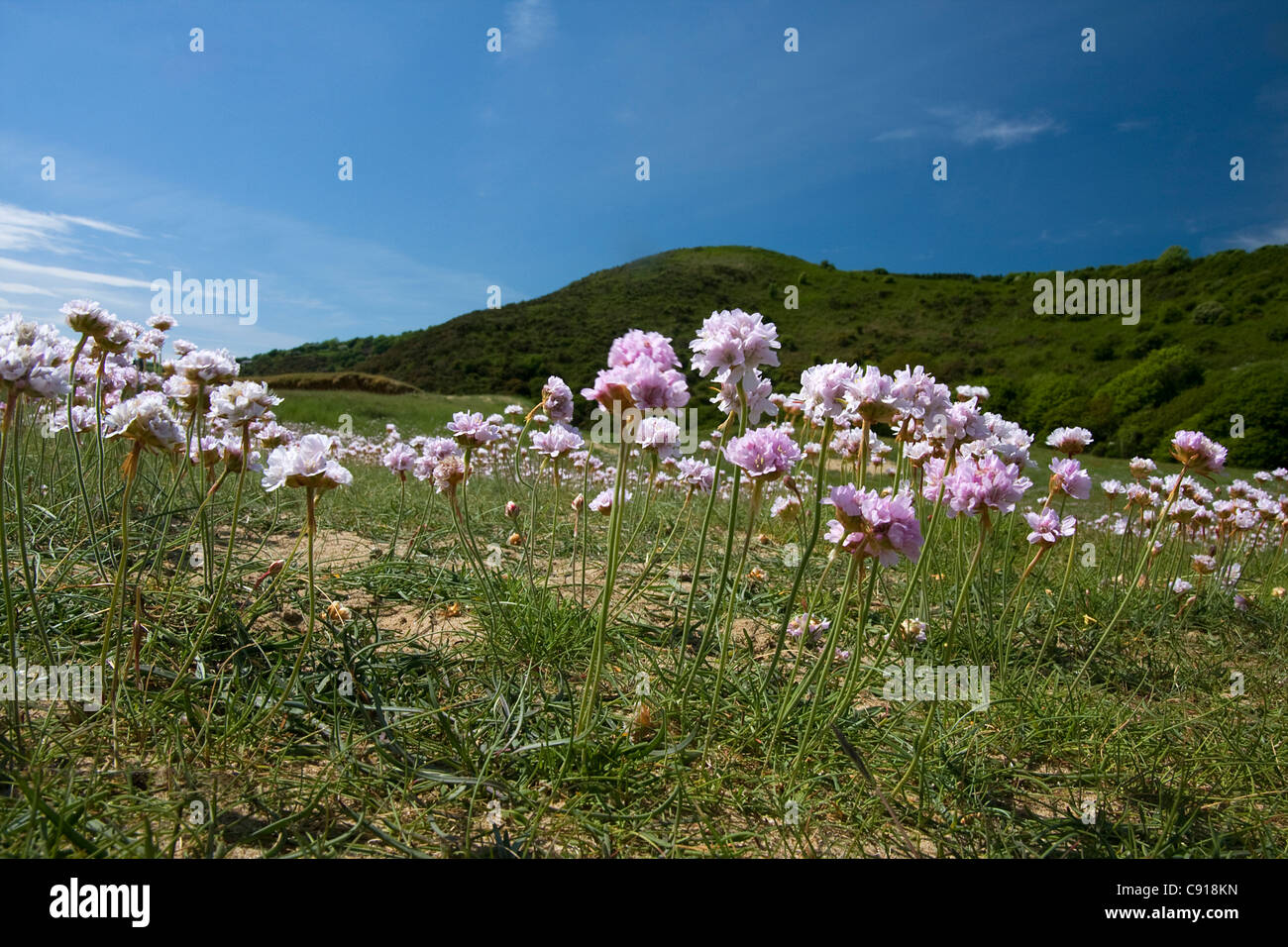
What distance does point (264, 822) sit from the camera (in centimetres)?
144

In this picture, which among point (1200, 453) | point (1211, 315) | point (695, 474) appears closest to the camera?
point (1200, 453)

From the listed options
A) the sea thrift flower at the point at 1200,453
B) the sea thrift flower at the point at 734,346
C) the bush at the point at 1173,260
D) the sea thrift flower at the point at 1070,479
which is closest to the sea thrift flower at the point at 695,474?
the sea thrift flower at the point at 734,346

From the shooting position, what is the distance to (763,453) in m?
1.62

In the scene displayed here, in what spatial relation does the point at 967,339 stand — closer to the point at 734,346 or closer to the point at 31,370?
the point at 734,346

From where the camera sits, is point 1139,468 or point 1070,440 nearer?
point 1070,440

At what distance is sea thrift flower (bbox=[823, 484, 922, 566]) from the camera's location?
1.50 metres

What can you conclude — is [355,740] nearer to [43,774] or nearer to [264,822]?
[264,822]

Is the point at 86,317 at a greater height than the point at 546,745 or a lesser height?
greater

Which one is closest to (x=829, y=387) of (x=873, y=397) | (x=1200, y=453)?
(x=873, y=397)

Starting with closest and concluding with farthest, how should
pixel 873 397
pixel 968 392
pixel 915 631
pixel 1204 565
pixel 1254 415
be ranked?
pixel 873 397 → pixel 915 631 → pixel 968 392 → pixel 1204 565 → pixel 1254 415

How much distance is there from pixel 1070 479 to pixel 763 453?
5.02ft

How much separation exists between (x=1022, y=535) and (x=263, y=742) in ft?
19.5

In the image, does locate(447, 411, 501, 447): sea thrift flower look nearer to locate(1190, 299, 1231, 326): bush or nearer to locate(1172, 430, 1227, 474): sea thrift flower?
locate(1172, 430, 1227, 474): sea thrift flower

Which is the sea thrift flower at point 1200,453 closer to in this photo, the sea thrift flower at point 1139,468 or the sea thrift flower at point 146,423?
the sea thrift flower at point 1139,468
